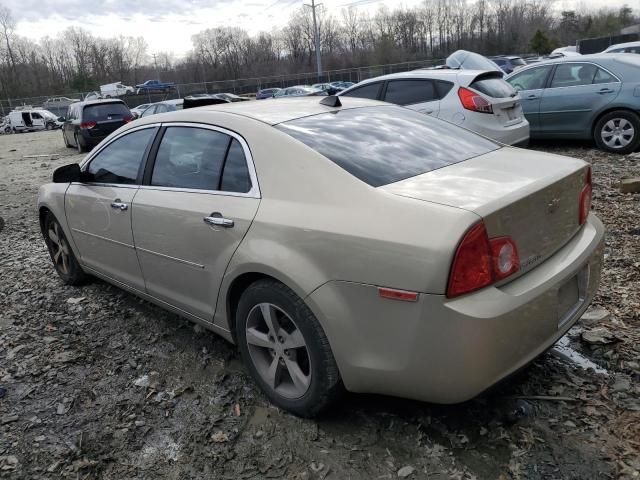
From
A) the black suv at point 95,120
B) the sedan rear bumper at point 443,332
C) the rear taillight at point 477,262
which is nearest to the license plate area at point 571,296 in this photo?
the sedan rear bumper at point 443,332

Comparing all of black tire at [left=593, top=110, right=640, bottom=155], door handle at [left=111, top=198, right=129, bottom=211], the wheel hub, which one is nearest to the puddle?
the wheel hub

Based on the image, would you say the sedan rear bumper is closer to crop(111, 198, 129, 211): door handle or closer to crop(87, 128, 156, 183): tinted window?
crop(111, 198, 129, 211): door handle

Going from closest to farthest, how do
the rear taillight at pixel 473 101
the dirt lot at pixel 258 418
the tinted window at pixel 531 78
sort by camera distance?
1. the dirt lot at pixel 258 418
2. the rear taillight at pixel 473 101
3. the tinted window at pixel 531 78

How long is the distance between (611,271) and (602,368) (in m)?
1.42

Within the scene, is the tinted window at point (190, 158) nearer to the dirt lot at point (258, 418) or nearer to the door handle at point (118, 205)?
the door handle at point (118, 205)

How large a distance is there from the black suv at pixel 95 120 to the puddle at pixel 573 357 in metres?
14.8

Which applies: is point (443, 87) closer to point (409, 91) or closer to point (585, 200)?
point (409, 91)

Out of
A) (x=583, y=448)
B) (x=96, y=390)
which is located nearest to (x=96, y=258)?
(x=96, y=390)

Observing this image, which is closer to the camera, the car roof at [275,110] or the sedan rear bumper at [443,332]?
the sedan rear bumper at [443,332]

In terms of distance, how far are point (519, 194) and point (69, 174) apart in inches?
133

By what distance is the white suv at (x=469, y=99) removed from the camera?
24.8 ft

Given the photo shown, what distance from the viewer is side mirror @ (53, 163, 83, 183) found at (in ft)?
13.4

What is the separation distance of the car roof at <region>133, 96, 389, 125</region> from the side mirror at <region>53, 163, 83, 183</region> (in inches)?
34.6

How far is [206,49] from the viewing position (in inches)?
3782
